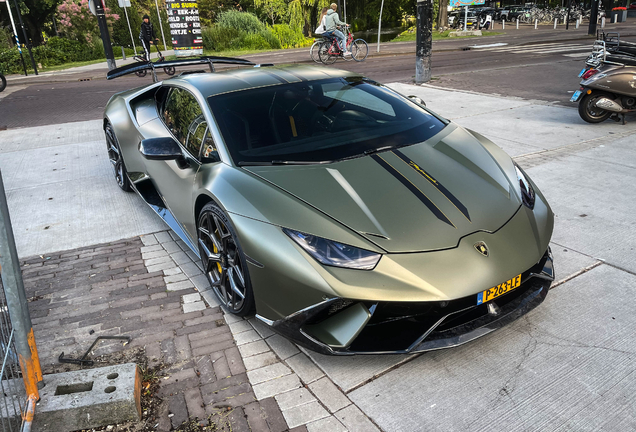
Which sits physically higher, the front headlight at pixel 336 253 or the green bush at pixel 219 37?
the green bush at pixel 219 37

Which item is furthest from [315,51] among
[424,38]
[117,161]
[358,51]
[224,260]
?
[224,260]

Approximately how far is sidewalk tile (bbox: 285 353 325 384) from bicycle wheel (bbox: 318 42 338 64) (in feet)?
52.8

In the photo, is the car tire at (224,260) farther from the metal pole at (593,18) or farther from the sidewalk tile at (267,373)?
the metal pole at (593,18)

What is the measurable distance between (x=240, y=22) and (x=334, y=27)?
13200 millimetres

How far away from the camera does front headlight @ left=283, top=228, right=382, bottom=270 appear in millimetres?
2402

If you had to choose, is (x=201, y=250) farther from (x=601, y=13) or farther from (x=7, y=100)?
(x=601, y=13)

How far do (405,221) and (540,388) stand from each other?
1.01 metres

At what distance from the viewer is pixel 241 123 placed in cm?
335

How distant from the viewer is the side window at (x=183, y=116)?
353cm

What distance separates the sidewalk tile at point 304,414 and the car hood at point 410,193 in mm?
813

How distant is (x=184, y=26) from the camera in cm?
2119

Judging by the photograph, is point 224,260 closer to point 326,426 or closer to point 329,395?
point 329,395

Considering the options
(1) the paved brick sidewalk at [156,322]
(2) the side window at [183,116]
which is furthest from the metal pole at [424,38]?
(1) the paved brick sidewalk at [156,322]

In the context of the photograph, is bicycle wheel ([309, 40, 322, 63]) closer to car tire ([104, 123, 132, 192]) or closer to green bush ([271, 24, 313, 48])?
green bush ([271, 24, 313, 48])
